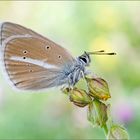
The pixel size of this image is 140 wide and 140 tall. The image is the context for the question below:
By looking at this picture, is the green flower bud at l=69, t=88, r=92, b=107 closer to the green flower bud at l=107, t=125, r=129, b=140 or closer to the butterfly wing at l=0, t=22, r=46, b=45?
the green flower bud at l=107, t=125, r=129, b=140

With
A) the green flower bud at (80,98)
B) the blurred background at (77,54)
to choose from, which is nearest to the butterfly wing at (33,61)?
the green flower bud at (80,98)

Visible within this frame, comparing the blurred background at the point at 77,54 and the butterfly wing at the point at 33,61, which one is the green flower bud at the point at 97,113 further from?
the blurred background at the point at 77,54

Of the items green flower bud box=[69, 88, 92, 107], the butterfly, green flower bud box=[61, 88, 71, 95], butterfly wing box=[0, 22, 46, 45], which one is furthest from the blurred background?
green flower bud box=[69, 88, 92, 107]

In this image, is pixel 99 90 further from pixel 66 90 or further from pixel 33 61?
pixel 33 61

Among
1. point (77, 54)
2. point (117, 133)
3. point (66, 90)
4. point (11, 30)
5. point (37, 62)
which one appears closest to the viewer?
point (117, 133)

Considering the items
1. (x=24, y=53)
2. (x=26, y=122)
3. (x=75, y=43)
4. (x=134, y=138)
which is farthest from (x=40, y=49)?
(x=75, y=43)

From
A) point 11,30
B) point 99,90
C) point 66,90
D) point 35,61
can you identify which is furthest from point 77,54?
point 99,90
